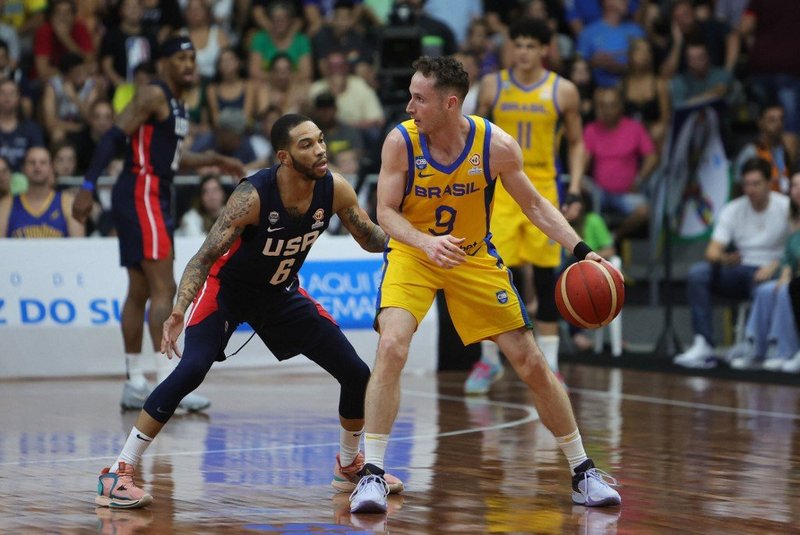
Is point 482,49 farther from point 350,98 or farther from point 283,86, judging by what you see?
point 283,86

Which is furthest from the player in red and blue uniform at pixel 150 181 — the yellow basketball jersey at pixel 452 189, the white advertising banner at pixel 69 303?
the yellow basketball jersey at pixel 452 189

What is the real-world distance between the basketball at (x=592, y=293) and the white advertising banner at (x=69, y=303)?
628 centimetres

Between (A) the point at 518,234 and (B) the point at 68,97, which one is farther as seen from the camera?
(B) the point at 68,97

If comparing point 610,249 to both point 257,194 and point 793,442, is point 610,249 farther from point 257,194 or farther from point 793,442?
point 257,194

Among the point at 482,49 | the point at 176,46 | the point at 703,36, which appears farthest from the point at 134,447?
the point at 703,36

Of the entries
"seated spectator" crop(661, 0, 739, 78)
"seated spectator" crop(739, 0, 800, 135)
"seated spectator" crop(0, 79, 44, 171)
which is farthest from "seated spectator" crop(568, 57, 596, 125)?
"seated spectator" crop(0, 79, 44, 171)

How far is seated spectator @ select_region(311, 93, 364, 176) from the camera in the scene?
15.2 metres

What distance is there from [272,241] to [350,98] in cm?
972

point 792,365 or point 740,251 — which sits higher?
point 740,251

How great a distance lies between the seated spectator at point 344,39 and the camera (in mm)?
17438

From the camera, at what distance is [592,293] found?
6.89 metres

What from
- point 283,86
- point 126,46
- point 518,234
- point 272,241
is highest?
point 126,46

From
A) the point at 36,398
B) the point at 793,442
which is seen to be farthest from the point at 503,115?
the point at 36,398

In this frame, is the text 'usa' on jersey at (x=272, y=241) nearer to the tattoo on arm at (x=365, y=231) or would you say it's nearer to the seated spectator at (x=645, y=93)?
the tattoo on arm at (x=365, y=231)
